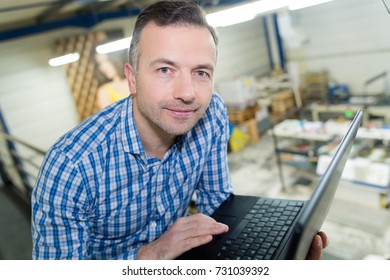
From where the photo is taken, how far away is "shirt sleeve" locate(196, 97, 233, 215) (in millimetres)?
1221

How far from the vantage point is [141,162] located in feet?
3.47

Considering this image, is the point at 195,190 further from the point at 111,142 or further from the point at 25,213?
the point at 25,213

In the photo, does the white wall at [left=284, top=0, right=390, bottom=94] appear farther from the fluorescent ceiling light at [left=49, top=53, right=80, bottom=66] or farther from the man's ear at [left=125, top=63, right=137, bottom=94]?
the fluorescent ceiling light at [left=49, top=53, right=80, bottom=66]

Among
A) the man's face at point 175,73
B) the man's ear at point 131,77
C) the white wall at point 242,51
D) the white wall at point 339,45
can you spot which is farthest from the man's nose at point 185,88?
the white wall at point 242,51

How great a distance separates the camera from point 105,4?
6.06 m

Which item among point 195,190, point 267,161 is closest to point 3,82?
point 267,161

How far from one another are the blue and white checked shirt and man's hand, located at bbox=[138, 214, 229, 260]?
0.09 m

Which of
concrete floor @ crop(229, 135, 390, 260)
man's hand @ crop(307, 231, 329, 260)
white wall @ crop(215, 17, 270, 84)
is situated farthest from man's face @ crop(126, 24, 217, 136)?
white wall @ crop(215, 17, 270, 84)

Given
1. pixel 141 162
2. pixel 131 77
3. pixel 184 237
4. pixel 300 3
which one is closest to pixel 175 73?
pixel 131 77

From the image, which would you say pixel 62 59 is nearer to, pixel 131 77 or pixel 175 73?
pixel 131 77

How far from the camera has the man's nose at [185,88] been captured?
0.88 metres

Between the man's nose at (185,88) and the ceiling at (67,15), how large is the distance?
14.6ft

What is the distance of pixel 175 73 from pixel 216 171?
19.3 inches
